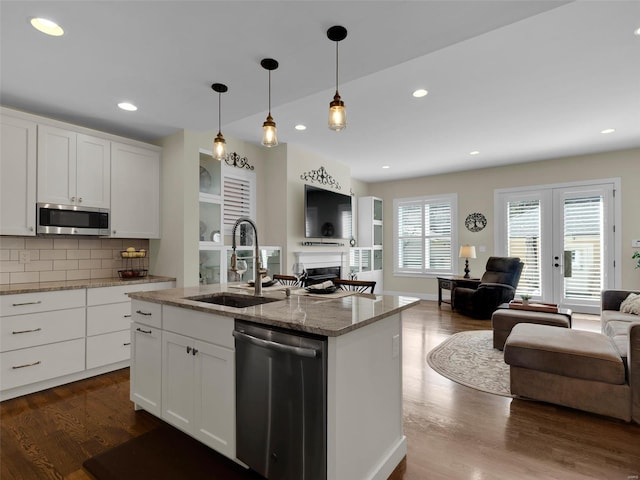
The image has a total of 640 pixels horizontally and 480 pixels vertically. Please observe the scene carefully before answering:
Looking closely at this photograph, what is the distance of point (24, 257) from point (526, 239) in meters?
7.55

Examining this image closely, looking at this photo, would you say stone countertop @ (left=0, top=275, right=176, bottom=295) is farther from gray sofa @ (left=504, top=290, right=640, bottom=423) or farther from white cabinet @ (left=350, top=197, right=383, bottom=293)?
white cabinet @ (left=350, top=197, right=383, bottom=293)

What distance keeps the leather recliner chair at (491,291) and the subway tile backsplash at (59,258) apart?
5091 millimetres

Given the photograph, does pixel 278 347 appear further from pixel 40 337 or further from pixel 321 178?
pixel 321 178

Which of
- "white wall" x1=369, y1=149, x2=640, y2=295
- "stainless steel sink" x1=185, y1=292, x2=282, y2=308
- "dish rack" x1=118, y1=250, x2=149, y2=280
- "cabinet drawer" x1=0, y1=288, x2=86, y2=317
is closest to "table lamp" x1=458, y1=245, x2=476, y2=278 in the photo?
"white wall" x1=369, y1=149, x2=640, y2=295

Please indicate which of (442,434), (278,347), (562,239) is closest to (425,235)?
(562,239)

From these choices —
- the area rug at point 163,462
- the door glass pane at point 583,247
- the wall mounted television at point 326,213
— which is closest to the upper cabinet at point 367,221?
the wall mounted television at point 326,213

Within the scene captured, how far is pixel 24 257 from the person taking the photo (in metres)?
3.19

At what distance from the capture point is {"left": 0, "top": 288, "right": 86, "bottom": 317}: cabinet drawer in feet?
8.92

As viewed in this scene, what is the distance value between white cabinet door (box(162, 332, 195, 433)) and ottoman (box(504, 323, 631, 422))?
242 cm

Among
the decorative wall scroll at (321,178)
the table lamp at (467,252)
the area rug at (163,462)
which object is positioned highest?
the decorative wall scroll at (321,178)

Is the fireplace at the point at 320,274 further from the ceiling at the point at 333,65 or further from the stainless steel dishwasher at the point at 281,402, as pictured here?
the stainless steel dishwasher at the point at 281,402

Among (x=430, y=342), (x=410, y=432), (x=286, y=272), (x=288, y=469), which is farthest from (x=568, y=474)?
(x=286, y=272)

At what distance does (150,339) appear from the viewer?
229 centimetres

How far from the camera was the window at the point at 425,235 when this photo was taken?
729 cm
